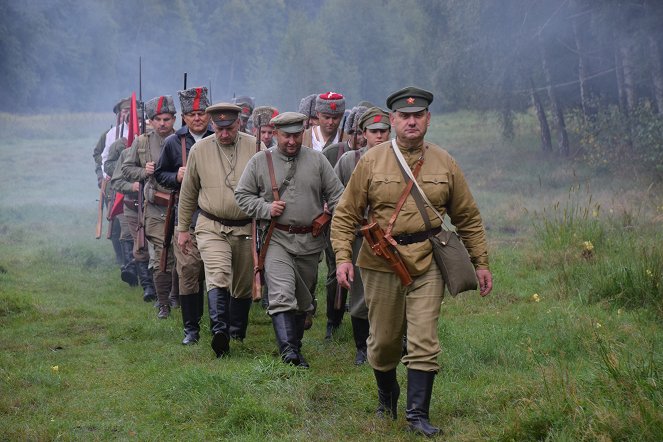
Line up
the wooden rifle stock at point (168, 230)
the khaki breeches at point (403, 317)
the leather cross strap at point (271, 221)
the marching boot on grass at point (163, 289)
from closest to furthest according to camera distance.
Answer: the khaki breeches at point (403, 317) < the leather cross strap at point (271, 221) < the wooden rifle stock at point (168, 230) < the marching boot on grass at point (163, 289)

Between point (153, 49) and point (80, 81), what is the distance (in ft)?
30.4

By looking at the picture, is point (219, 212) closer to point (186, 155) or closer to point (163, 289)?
point (186, 155)

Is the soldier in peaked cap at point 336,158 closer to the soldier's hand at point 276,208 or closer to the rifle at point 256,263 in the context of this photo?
the rifle at point 256,263

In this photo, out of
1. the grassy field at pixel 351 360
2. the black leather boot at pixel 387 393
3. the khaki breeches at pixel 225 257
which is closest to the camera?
the grassy field at pixel 351 360

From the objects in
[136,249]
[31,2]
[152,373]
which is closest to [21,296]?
[136,249]

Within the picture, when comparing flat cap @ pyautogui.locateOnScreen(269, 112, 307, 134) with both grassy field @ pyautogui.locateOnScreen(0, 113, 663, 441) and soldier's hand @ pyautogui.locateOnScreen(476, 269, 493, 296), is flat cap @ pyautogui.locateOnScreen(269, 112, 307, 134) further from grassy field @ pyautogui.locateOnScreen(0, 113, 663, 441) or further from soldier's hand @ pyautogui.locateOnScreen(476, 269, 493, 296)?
soldier's hand @ pyautogui.locateOnScreen(476, 269, 493, 296)

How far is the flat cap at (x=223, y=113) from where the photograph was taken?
9188 mm

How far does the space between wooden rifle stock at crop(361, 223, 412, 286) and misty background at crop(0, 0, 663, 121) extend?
7077 millimetres

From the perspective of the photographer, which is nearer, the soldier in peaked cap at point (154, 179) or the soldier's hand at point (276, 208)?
the soldier's hand at point (276, 208)

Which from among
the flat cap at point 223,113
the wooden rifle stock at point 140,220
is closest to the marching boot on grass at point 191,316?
the flat cap at point 223,113

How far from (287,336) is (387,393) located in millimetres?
1611

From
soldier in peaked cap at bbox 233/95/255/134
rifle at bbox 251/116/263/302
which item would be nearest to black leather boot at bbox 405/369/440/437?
rifle at bbox 251/116/263/302

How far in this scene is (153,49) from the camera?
5606cm

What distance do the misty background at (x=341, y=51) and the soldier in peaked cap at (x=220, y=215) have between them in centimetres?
398
